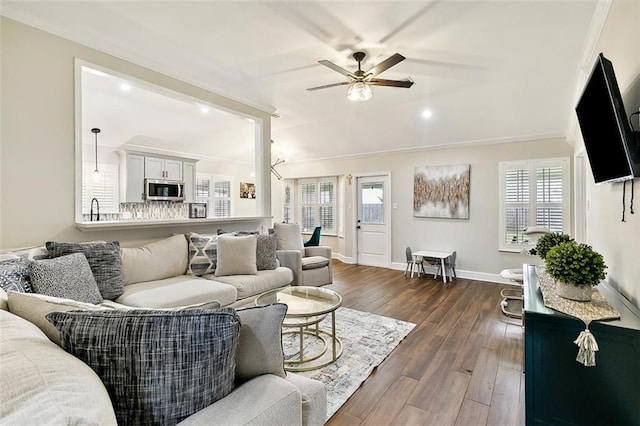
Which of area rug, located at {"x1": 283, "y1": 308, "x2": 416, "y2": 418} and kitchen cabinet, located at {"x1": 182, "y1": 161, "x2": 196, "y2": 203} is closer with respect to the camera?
area rug, located at {"x1": 283, "y1": 308, "x2": 416, "y2": 418}

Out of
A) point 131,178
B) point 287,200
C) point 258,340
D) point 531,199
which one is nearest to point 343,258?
point 287,200

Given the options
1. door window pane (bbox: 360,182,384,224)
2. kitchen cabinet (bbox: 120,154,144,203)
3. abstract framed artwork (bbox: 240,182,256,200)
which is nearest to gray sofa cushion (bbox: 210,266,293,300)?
door window pane (bbox: 360,182,384,224)

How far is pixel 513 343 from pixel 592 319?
64.7 inches

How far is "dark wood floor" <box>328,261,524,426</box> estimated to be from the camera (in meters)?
1.93

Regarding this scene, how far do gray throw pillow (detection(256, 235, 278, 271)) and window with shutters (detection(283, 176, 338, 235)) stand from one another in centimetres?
383

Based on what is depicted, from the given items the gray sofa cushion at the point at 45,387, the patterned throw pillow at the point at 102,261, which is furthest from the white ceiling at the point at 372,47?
the gray sofa cushion at the point at 45,387

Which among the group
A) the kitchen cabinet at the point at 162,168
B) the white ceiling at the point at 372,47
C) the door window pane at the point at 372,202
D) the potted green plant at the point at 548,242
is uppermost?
the white ceiling at the point at 372,47

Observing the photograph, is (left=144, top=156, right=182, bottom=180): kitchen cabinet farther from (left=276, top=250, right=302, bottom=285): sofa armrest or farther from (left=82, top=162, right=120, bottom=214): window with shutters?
(left=276, top=250, right=302, bottom=285): sofa armrest

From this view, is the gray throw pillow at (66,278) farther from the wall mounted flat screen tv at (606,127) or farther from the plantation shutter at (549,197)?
the plantation shutter at (549,197)

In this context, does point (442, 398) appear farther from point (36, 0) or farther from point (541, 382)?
point (36, 0)

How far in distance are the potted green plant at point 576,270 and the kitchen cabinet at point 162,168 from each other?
6294mm

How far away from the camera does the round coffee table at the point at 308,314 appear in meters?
2.38

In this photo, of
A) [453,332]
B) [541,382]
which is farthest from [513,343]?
[541,382]

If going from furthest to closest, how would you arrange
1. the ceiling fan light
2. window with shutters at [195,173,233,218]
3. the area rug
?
window with shutters at [195,173,233,218] → the ceiling fan light → the area rug
